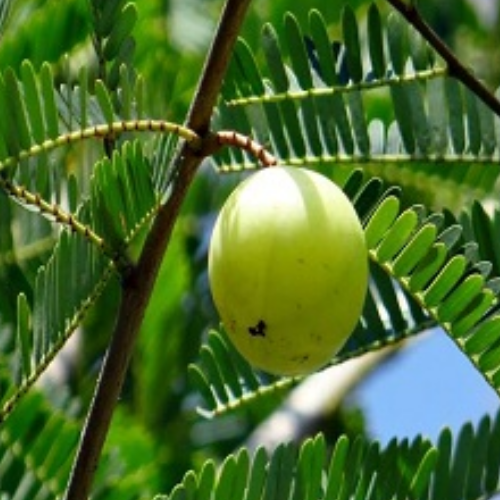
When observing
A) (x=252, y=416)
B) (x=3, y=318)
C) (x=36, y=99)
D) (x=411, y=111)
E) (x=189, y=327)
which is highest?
(x=36, y=99)

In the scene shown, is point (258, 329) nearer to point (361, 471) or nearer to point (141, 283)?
point (141, 283)

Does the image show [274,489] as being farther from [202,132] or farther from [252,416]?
[252,416]

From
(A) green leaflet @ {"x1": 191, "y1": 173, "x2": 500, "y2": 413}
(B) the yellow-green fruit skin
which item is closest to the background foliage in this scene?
(A) green leaflet @ {"x1": 191, "y1": 173, "x2": 500, "y2": 413}

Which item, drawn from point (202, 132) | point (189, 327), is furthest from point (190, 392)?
point (202, 132)

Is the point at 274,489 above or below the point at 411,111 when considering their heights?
below

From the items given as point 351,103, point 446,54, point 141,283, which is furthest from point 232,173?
point 141,283

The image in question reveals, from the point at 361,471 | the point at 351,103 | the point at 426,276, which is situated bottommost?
the point at 361,471
